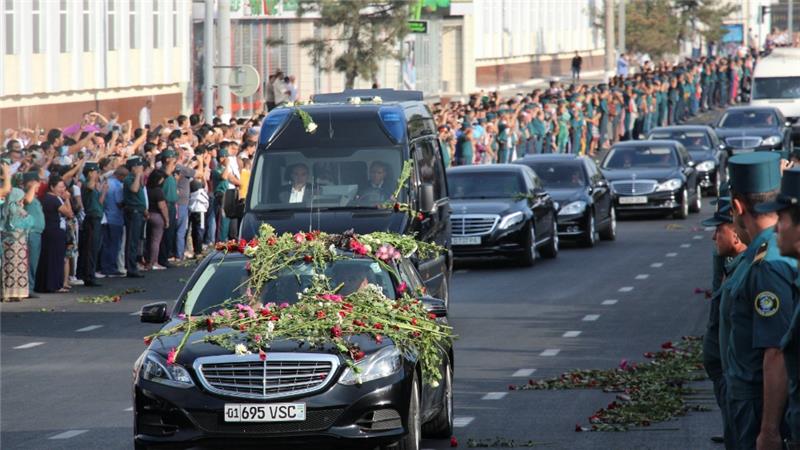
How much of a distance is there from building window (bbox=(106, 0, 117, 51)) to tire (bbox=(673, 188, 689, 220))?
1637cm

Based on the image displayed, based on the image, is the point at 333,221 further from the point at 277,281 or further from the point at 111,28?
the point at 111,28

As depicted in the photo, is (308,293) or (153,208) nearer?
(308,293)

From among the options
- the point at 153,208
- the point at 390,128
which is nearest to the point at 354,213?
the point at 390,128

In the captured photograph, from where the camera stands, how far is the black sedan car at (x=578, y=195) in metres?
31.0

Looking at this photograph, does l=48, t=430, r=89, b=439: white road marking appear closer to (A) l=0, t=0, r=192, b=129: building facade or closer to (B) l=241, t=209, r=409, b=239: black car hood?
(B) l=241, t=209, r=409, b=239: black car hood

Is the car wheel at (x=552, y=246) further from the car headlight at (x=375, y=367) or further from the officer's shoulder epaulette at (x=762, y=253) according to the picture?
the officer's shoulder epaulette at (x=762, y=253)

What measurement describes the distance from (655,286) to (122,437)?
12.9 metres

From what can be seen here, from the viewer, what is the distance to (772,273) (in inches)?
287

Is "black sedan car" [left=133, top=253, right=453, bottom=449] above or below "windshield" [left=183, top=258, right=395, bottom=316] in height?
below

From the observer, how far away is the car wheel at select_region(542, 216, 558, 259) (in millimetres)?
29253

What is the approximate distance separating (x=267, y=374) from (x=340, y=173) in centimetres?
788

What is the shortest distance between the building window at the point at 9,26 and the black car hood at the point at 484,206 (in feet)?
49.0

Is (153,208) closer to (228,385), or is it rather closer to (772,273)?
(228,385)

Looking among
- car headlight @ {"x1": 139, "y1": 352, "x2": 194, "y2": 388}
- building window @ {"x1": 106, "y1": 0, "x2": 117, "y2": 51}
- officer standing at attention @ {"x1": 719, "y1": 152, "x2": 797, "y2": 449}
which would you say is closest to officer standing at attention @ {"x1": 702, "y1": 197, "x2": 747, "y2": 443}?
officer standing at attention @ {"x1": 719, "y1": 152, "x2": 797, "y2": 449}
